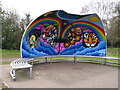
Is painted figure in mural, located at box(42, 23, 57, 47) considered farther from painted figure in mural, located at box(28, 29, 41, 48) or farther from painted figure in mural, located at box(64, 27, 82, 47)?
painted figure in mural, located at box(64, 27, 82, 47)

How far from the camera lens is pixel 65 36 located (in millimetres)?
10258

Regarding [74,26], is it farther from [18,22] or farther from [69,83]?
[18,22]

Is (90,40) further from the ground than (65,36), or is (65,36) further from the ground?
(65,36)

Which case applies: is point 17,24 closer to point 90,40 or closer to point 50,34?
point 50,34

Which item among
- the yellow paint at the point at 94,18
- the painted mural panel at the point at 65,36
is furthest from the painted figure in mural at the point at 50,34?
the yellow paint at the point at 94,18

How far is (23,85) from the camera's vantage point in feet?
15.4

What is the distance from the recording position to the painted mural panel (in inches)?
334

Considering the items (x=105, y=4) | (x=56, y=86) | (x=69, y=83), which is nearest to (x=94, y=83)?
(x=69, y=83)

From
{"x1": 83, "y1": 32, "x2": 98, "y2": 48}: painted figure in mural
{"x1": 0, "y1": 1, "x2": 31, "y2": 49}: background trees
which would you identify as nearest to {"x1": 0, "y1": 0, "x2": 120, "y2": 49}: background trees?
{"x1": 0, "y1": 1, "x2": 31, "y2": 49}: background trees

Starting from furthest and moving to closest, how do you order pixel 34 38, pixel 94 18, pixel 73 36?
pixel 73 36
pixel 94 18
pixel 34 38

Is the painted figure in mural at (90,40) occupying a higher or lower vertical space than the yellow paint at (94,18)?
lower

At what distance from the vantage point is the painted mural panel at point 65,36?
8494 mm

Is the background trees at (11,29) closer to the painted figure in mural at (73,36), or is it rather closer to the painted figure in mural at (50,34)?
the painted figure in mural at (50,34)

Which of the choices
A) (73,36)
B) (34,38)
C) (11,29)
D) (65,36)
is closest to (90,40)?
(73,36)
